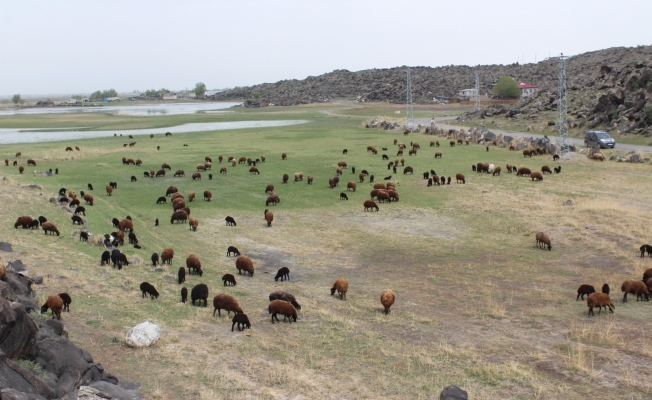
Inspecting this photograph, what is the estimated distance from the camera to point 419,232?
2619 cm

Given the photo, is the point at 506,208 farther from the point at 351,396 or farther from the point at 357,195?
the point at 351,396

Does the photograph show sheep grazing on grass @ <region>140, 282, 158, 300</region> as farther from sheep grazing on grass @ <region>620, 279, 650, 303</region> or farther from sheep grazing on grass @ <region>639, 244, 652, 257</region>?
sheep grazing on grass @ <region>639, 244, 652, 257</region>

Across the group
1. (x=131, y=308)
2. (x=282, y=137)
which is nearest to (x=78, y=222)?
(x=131, y=308)

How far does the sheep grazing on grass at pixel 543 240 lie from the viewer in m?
23.4

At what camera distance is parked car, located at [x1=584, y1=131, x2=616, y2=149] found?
51.0 metres

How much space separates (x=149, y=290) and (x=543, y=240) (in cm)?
1498

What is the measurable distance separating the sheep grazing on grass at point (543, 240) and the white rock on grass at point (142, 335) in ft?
52.1

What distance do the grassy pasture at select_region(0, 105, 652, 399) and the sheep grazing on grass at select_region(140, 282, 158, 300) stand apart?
25 cm

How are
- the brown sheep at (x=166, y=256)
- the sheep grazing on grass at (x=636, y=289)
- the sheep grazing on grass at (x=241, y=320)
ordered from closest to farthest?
the sheep grazing on grass at (x=241, y=320), the sheep grazing on grass at (x=636, y=289), the brown sheep at (x=166, y=256)

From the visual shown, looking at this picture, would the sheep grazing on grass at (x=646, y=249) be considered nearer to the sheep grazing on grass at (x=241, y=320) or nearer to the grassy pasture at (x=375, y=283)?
the grassy pasture at (x=375, y=283)

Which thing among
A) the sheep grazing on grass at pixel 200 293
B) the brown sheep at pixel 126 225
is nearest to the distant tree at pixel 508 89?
the brown sheep at pixel 126 225

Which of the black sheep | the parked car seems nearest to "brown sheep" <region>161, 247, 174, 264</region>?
the black sheep

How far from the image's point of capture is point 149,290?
53.3 feet

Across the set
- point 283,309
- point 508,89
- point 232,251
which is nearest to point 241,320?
point 283,309
